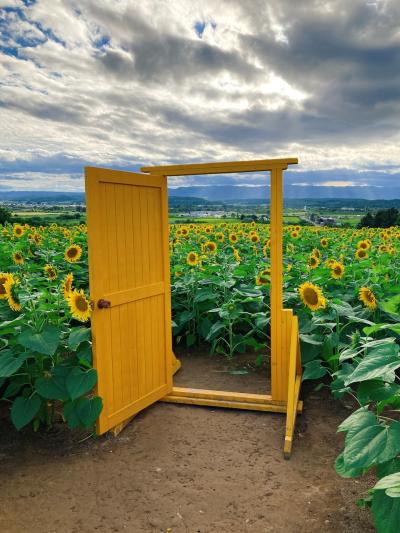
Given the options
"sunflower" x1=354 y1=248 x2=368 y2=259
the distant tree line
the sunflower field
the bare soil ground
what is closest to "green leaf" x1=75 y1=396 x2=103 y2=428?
the sunflower field

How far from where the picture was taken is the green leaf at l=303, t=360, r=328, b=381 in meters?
4.64

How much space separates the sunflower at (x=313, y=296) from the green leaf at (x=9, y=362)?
2633mm

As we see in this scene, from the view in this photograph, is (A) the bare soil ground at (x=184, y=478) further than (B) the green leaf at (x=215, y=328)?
No

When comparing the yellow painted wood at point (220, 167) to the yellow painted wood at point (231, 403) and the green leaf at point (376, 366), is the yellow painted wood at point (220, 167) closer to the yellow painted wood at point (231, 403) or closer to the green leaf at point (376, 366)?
the yellow painted wood at point (231, 403)

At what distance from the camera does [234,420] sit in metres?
4.75

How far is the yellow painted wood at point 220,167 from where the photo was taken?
458 centimetres

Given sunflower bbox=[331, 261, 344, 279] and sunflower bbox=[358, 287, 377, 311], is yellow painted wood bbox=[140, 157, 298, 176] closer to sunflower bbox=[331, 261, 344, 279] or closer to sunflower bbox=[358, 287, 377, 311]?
sunflower bbox=[358, 287, 377, 311]

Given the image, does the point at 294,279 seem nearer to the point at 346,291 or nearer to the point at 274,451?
the point at 346,291

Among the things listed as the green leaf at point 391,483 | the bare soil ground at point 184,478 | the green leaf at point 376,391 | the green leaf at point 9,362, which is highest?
the green leaf at point 391,483

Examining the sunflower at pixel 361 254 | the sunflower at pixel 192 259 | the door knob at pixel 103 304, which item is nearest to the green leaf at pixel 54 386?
the door knob at pixel 103 304

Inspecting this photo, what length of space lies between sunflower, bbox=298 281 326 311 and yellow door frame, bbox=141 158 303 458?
0.83ft

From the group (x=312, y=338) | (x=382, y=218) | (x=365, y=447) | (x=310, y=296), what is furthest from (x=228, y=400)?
(x=382, y=218)

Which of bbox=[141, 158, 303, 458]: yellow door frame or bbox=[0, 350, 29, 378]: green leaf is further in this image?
bbox=[141, 158, 303, 458]: yellow door frame

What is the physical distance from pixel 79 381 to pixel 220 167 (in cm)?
235
